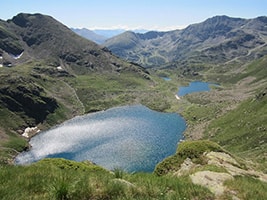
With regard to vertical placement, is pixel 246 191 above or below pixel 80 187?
below

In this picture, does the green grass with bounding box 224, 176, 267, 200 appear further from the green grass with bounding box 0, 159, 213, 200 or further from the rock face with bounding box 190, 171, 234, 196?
the green grass with bounding box 0, 159, 213, 200

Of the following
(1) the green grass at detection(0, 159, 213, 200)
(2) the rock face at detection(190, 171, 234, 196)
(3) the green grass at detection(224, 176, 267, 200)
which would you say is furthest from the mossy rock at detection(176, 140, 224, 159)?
(1) the green grass at detection(0, 159, 213, 200)

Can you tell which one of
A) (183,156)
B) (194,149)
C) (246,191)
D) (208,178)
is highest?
(246,191)

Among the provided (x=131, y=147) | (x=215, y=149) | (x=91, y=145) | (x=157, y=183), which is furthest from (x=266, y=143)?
(x=157, y=183)

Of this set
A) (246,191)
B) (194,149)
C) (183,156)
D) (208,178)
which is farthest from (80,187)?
(194,149)

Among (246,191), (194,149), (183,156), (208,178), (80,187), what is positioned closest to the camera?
(80,187)

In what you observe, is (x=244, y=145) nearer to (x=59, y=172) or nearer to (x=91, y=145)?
(x=91, y=145)

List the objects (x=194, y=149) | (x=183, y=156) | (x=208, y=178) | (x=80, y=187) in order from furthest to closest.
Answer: (x=194, y=149) < (x=183, y=156) < (x=208, y=178) < (x=80, y=187)

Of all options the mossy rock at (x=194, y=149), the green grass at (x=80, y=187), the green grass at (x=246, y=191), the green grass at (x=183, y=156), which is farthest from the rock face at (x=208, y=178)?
the mossy rock at (x=194, y=149)

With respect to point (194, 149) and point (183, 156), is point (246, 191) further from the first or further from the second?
point (194, 149)

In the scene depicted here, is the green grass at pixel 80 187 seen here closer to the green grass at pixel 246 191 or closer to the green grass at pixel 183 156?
the green grass at pixel 246 191

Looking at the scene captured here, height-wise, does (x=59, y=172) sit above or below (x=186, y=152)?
above
